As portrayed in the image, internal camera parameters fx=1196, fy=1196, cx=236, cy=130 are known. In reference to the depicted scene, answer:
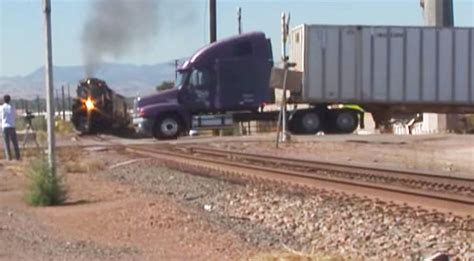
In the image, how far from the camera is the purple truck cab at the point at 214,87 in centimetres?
5181

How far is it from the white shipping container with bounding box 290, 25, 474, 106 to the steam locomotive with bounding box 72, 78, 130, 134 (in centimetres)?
1659

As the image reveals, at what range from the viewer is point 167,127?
177 ft

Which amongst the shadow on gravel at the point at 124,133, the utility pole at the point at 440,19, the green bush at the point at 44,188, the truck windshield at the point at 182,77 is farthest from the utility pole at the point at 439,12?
the green bush at the point at 44,188

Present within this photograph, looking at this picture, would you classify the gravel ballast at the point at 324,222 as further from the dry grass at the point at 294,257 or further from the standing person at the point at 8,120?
the standing person at the point at 8,120

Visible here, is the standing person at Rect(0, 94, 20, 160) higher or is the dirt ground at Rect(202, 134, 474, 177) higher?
the standing person at Rect(0, 94, 20, 160)

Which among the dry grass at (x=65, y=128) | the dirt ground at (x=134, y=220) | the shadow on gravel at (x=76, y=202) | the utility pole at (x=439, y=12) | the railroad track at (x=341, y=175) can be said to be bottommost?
the shadow on gravel at (x=76, y=202)

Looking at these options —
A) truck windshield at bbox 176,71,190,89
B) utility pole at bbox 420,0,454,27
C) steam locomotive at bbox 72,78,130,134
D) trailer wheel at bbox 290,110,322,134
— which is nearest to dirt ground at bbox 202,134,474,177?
trailer wheel at bbox 290,110,322,134

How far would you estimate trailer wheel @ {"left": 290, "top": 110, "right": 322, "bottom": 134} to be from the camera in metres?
53.4

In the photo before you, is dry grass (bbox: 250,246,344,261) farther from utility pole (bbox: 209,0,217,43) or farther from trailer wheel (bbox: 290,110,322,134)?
utility pole (bbox: 209,0,217,43)

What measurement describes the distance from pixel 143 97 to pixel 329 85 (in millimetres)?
8662

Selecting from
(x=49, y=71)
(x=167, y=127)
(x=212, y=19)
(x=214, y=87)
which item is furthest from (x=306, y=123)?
(x=49, y=71)

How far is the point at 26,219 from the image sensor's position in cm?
1755

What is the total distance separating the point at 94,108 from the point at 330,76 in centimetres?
1798

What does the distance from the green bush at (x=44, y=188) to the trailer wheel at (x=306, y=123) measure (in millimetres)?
33084
